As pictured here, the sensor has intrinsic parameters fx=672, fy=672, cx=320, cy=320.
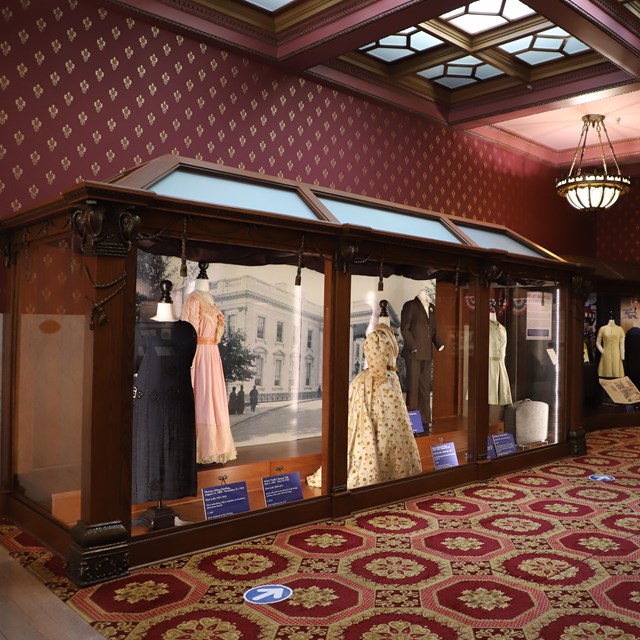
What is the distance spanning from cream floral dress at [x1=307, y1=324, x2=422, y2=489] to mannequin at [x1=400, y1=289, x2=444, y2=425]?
21cm

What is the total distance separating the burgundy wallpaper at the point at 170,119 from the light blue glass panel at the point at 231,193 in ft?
5.14

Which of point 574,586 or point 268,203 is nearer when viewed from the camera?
point 574,586

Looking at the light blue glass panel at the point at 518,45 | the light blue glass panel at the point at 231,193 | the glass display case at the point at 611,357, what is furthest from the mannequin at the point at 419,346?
the glass display case at the point at 611,357

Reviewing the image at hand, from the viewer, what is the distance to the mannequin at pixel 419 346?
17.9 feet

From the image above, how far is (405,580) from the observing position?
11.6 feet

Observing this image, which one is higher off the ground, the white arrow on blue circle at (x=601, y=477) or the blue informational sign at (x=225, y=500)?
the blue informational sign at (x=225, y=500)

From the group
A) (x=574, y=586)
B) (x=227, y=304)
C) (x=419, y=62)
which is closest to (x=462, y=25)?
(x=419, y=62)

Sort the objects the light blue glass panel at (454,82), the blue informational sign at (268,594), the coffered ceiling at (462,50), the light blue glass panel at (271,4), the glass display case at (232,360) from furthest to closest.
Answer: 1. the light blue glass panel at (454,82)
2. the light blue glass panel at (271,4)
3. the coffered ceiling at (462,50)
4. the glass display case at (232,360)
5. the blue informational sign at (268,594)

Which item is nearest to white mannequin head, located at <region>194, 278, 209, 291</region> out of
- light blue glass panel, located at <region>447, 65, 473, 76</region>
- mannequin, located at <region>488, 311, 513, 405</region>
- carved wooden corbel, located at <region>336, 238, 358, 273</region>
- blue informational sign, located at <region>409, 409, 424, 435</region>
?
carved wooden corbel, located at <region>336, 238, 358, 273</region>

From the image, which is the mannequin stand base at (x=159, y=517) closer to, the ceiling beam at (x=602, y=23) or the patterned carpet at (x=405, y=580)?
the patterned carpet at (x=405, y=580)

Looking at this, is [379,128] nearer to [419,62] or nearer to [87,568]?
[419,62]

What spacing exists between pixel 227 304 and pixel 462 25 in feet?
13.5

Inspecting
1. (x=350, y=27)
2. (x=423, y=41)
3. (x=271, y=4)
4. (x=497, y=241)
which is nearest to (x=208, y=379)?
(x=497, y=241)

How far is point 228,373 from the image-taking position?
4.43 m
